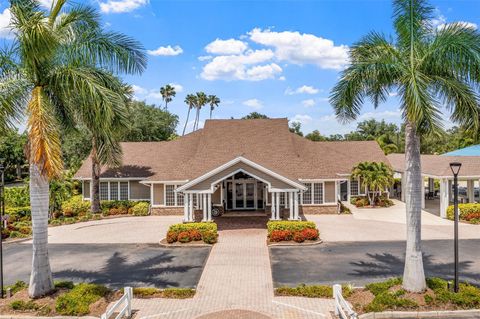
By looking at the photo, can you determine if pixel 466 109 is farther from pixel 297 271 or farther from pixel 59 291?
pixel 59 291

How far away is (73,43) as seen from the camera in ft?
37.2

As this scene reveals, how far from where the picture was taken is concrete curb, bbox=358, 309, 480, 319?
10.2 m

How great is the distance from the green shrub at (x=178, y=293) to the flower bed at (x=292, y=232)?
291 inches

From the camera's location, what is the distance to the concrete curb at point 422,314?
10219mm

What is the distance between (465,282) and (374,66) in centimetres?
828

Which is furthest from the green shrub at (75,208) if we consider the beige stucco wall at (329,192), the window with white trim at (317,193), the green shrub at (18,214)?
the beige stucco wall at (329,192)

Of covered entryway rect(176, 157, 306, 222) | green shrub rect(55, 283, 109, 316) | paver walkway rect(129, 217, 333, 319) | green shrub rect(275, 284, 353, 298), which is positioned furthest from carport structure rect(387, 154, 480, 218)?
green shrub rect(55, 283, 109, 316)

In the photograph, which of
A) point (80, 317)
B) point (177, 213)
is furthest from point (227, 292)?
point (177, 213)

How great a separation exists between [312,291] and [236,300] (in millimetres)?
2542

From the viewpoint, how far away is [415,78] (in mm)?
9922

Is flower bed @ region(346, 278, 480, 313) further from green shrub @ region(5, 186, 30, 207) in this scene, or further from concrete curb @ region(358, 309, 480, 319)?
green shrub @ region(5, 186, 30, 207)

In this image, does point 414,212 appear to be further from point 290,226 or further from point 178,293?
point 290,226

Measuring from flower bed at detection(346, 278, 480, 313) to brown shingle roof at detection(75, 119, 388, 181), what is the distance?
50.9 ft

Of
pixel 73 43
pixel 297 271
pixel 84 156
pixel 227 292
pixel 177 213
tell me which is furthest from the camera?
pixel 84 156
